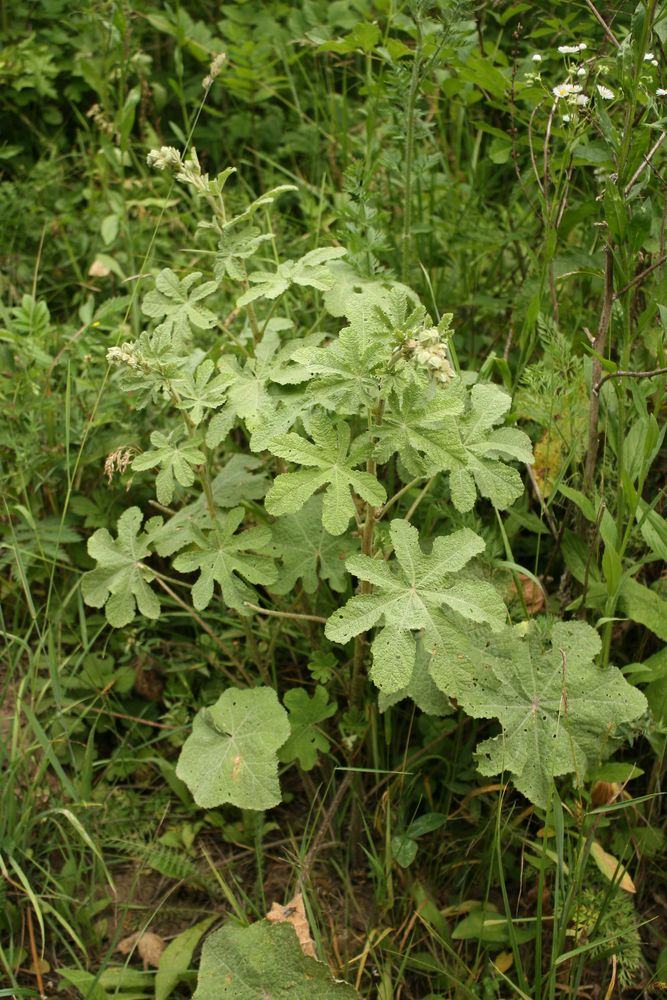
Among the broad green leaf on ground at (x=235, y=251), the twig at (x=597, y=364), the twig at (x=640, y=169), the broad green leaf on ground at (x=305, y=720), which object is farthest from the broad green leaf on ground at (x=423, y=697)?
the twig at (x=640, y=169)

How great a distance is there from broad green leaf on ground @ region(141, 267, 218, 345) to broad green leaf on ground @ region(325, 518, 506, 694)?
2.12ft

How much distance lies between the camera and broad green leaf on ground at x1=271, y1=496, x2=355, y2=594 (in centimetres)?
217

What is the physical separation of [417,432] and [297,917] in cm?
109

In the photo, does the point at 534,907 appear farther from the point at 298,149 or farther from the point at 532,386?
the point at 298,149

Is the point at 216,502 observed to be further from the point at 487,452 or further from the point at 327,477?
the point at 487,452

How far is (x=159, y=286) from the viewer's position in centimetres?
212

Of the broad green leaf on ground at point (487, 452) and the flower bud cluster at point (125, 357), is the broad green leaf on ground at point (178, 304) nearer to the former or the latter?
the flower bud cluster at point (125, 357)

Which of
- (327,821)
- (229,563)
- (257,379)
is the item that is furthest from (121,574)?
(327,821)

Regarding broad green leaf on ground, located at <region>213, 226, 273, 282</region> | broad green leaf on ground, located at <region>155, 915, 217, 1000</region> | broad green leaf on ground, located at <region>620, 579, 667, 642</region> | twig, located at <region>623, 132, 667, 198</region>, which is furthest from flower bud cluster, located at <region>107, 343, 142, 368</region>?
broad green leaf on ground, located at <region>155, 915, 217, 1000</region>

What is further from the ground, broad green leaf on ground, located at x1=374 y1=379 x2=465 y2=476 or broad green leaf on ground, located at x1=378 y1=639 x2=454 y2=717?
broad green leaf on ground, located at x1=374 y1=379 x2=465 y2=476

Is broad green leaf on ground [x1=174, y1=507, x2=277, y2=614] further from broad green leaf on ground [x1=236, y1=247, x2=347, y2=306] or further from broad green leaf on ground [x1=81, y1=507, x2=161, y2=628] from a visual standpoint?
broad green leaf on ground [x1=236, y1=247, x2=347, y2=306]

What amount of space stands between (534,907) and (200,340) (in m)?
1.88

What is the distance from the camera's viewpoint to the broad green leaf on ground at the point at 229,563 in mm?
2033

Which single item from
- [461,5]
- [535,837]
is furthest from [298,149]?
[535,837]
